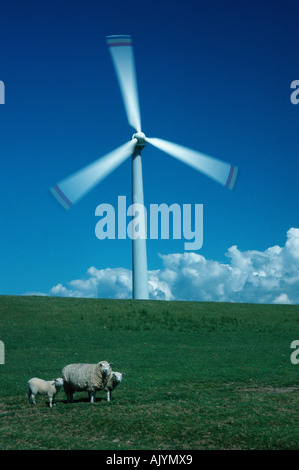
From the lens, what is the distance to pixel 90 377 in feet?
58.7

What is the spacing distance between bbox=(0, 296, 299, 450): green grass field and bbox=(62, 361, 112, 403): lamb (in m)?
0.61

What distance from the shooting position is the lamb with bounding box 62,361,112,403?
702 inches

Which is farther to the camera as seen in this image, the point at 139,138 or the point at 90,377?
the point at 139,138

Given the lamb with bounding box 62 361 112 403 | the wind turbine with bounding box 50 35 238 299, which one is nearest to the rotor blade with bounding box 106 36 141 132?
the wind turbine with bounding box 50 35 238 299

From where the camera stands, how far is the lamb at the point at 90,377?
1783 centimetres

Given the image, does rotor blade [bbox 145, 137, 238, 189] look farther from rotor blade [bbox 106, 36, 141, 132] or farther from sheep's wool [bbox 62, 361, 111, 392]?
sheep's wool [bbox 62, 361, 111, 392]

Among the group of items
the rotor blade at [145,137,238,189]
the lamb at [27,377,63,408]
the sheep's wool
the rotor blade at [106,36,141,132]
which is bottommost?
the lamb at [27,377,63,408]

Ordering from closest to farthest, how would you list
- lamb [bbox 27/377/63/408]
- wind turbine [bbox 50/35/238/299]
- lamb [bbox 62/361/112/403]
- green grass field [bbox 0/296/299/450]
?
green grass field [bbox 0/296/299/450] → lamb [bbox 62/361/112/403] → lamb [bbox 27/377/63/408] → wind turbine [bbox 50/35/238/299]

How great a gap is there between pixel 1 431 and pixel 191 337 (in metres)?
27.6

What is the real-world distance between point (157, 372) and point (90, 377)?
858cm

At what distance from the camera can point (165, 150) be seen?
150 feet

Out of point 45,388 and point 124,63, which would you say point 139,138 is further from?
point 45,388

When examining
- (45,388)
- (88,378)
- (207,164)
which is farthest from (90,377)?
(207,164)
